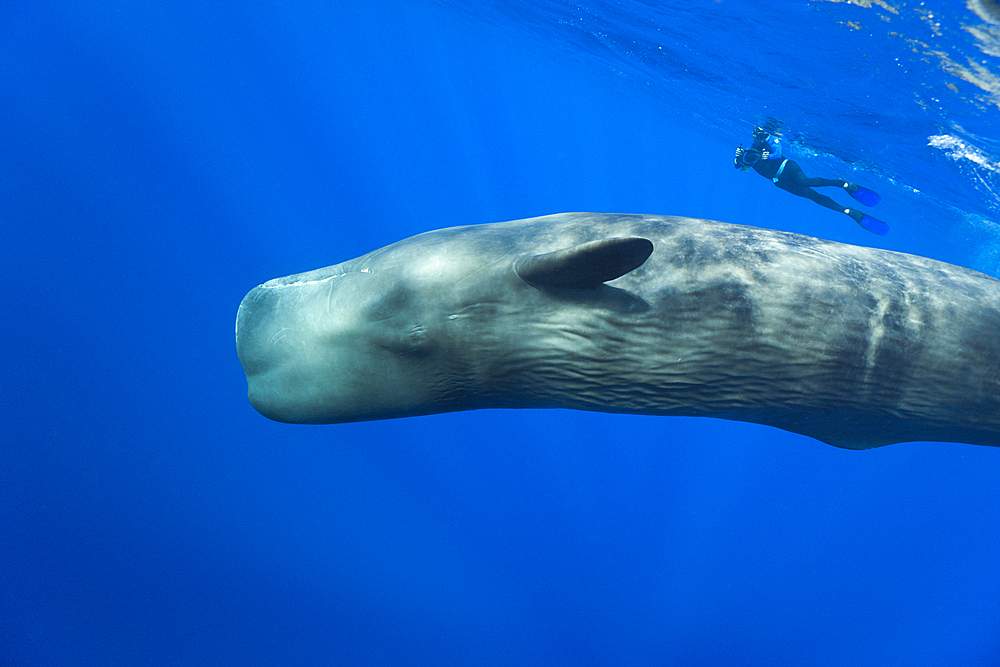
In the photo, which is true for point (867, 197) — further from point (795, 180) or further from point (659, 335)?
point (659, 335)

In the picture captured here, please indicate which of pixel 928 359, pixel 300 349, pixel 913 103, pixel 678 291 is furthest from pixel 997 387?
pixel 913 103

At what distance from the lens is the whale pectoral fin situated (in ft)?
7.25

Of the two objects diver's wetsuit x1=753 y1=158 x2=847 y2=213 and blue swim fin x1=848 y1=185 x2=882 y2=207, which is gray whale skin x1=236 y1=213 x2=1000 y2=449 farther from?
diver's wetsuit x1=753 y1=158 x2=847 y2=213

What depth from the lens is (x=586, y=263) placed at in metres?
2.32

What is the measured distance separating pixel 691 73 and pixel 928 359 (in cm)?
2296

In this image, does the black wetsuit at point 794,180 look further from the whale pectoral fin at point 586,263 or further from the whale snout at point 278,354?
the whale snout at point 278,354

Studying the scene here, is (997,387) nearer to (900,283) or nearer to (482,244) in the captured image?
(900,283)

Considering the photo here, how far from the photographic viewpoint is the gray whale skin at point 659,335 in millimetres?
2512

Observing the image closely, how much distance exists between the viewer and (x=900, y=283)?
2662mm

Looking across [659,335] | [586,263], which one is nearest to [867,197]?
[659,335]

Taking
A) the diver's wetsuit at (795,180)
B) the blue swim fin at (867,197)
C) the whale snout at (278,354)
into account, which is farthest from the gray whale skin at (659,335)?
the diver's wetsuit at (795,180)

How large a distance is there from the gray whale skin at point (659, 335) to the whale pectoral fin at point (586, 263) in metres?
0.01

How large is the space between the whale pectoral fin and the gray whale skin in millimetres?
12

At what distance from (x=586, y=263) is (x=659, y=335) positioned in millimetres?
571
